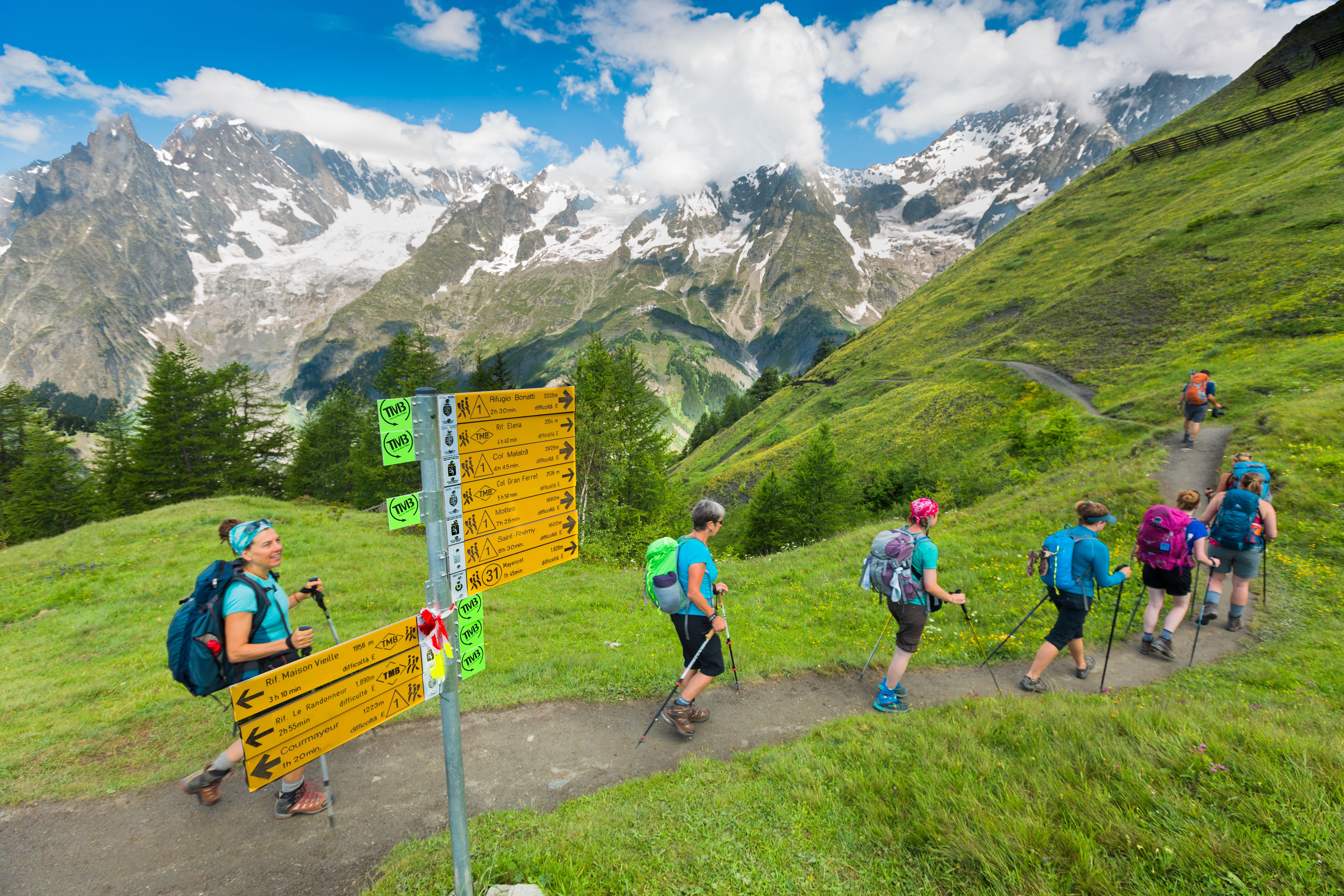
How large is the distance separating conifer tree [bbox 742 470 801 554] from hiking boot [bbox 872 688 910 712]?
2232 centimetres

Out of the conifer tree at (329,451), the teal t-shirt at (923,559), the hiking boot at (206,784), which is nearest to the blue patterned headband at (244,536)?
the hiking boot at (206,784)

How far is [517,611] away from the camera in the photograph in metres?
13.0

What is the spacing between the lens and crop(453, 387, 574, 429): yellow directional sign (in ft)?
13.0

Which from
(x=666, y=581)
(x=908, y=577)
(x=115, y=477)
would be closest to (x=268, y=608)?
(x=666, y=581)

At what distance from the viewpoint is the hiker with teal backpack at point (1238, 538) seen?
9.18 meters

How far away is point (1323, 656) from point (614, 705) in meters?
11.1

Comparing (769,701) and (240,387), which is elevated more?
(240,387)

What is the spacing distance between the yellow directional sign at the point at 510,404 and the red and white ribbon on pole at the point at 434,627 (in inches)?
56.4

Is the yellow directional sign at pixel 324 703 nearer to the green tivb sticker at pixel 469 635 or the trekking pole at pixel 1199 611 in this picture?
the green tivb sticker at pixel 469 635

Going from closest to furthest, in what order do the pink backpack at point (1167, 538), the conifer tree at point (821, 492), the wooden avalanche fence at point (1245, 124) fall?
the pink backpack at point (1167, 538)
the conifer tree at point (821, 492)
the wooden avalanche fence at point (1245, 124)

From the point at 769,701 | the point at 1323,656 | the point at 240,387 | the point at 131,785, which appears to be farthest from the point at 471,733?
the point at 240,387

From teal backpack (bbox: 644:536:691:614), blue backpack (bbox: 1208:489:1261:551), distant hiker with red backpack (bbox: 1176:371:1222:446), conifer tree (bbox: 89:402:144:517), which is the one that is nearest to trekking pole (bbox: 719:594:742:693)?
teal backpack (bbox: 644:536:691:614)

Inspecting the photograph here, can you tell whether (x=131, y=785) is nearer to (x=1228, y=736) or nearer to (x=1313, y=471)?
(x=1228, y=736)

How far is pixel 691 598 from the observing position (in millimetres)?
6785
